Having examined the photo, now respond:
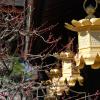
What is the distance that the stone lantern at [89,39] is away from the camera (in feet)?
13.2

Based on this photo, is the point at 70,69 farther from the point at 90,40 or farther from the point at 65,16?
the point at 90,40

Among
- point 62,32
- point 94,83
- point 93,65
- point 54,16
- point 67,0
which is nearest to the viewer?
point 93,65

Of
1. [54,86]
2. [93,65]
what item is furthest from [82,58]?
[54,86]

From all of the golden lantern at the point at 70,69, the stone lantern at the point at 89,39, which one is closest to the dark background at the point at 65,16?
the golden lantern at the point at 70,69

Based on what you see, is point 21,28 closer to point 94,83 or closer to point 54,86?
point 54,86

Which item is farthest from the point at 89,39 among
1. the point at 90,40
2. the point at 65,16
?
the point at 65,16

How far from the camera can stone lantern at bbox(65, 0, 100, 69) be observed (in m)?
4.01

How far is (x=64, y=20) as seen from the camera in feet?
17.4

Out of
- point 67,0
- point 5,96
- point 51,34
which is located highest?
point 67,0

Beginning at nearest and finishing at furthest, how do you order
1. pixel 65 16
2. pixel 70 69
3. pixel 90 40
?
pixel 90 40, pixel 70 69, pixel 65 16

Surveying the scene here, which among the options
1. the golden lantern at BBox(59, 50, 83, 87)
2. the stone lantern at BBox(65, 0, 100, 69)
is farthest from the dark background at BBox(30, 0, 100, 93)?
the stone lantern at BBox(65, 0, 100, 69)

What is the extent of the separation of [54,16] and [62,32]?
1.35ft

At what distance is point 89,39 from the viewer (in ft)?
13.3

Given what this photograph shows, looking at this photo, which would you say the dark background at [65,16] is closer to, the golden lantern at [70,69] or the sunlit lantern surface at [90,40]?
the golden lantern at [70,69]
